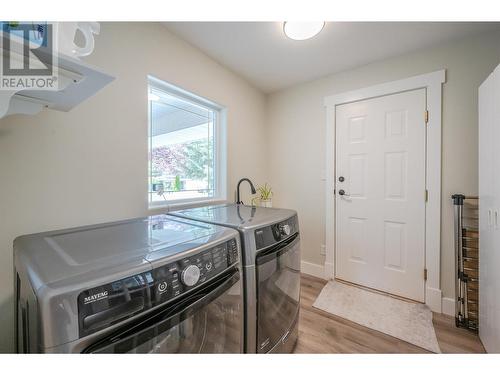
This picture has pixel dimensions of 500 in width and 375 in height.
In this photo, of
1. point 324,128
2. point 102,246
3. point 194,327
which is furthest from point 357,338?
point 324,128

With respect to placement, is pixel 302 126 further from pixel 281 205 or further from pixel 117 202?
pixel 117 202

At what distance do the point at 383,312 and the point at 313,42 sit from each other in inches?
94.8

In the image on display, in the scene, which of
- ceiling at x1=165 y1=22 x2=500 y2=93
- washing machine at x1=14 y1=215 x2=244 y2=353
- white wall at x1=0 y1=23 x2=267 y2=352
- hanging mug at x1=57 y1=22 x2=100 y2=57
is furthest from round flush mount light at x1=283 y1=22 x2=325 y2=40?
washing machine at x1=14 y1=215 x2=244 y2=353

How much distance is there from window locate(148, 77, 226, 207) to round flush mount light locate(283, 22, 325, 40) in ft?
2.94

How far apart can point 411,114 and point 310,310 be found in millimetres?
2031

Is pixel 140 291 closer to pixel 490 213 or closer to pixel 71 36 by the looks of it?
pixel 71 36

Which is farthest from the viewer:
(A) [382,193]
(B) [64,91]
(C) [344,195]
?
(C) [344,195]

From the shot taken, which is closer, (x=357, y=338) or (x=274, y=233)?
(x=274, y=233)

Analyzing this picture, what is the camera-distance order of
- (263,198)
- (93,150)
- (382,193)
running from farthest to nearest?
(263,198) → (382,193) → (93,150)

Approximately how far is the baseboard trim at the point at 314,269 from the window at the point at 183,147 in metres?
1.38

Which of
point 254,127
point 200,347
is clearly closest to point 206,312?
point 200,347

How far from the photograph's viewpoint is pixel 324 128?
2.42 meters

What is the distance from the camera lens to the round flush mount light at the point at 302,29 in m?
1.49

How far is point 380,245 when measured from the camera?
2141 millimetres
